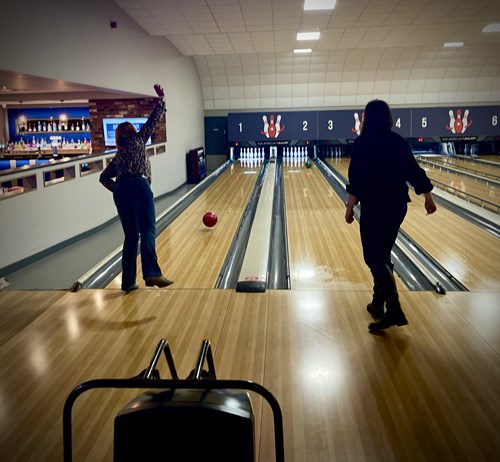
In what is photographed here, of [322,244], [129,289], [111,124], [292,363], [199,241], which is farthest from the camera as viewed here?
[111,124]

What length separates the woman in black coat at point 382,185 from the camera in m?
2.43

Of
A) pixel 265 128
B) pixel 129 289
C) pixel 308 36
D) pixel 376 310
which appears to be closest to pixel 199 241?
pixel 129 289

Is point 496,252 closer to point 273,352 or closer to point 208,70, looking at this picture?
point 273,352

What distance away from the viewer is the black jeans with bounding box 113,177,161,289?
3.07m

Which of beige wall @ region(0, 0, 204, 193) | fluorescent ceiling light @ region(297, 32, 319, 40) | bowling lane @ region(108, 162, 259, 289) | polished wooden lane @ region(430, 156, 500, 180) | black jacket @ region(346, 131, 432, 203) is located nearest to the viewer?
black jacket @ region(346, 131, 432, 203)

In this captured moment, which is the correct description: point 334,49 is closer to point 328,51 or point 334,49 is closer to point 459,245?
point 328,51

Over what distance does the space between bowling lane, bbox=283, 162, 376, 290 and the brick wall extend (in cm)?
269

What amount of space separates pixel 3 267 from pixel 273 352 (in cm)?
253

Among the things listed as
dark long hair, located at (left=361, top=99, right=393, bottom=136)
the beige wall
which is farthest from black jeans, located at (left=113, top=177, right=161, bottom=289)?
the beige wall

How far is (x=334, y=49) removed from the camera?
10242mm

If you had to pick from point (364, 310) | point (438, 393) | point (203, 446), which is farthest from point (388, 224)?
point (203, 446)

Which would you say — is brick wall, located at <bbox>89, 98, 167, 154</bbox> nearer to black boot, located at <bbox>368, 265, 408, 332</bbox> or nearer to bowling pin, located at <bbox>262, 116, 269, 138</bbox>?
bowling pin, located at <bbox>262, 116, 269, 138</bbox>

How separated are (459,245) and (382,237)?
2.32 meters

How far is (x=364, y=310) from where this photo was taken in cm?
288
